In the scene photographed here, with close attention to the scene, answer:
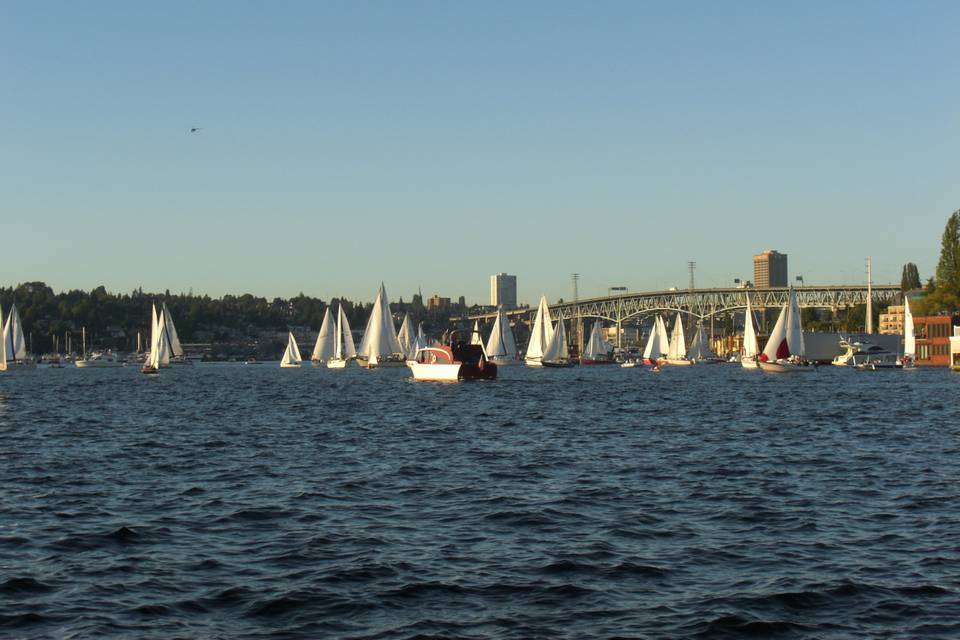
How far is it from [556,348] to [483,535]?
5132 inches

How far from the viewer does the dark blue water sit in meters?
12.6

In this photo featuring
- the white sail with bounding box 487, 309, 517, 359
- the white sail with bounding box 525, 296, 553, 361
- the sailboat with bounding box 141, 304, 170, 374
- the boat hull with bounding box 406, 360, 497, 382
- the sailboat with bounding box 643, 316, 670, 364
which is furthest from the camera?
the sailboat with bounding box 643, 316, 670, 364

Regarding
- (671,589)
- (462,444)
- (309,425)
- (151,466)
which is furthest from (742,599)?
(309,425)

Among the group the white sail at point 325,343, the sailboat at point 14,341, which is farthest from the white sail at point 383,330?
the sailboat at point 14,341

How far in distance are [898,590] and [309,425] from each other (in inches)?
1201

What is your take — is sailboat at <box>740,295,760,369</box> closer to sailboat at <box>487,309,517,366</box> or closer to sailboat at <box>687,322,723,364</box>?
sailboat at <box>687,322,723,364</box>

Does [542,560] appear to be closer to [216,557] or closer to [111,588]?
[216,557]

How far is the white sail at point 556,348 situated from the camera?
146750 mm

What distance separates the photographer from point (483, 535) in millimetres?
17500

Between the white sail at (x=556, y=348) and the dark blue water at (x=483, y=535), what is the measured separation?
109784 millimetres

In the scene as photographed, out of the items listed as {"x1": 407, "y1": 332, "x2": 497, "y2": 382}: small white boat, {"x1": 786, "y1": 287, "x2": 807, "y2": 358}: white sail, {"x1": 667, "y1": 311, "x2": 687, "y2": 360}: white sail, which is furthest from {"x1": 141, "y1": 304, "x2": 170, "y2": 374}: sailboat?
{"x1": 786, "y1": 287, "x2": 807, "y2": 358}: white sail

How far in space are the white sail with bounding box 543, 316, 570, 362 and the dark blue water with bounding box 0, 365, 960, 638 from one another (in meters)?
110

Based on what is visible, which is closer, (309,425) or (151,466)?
(151,466)

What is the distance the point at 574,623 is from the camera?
1234cm
